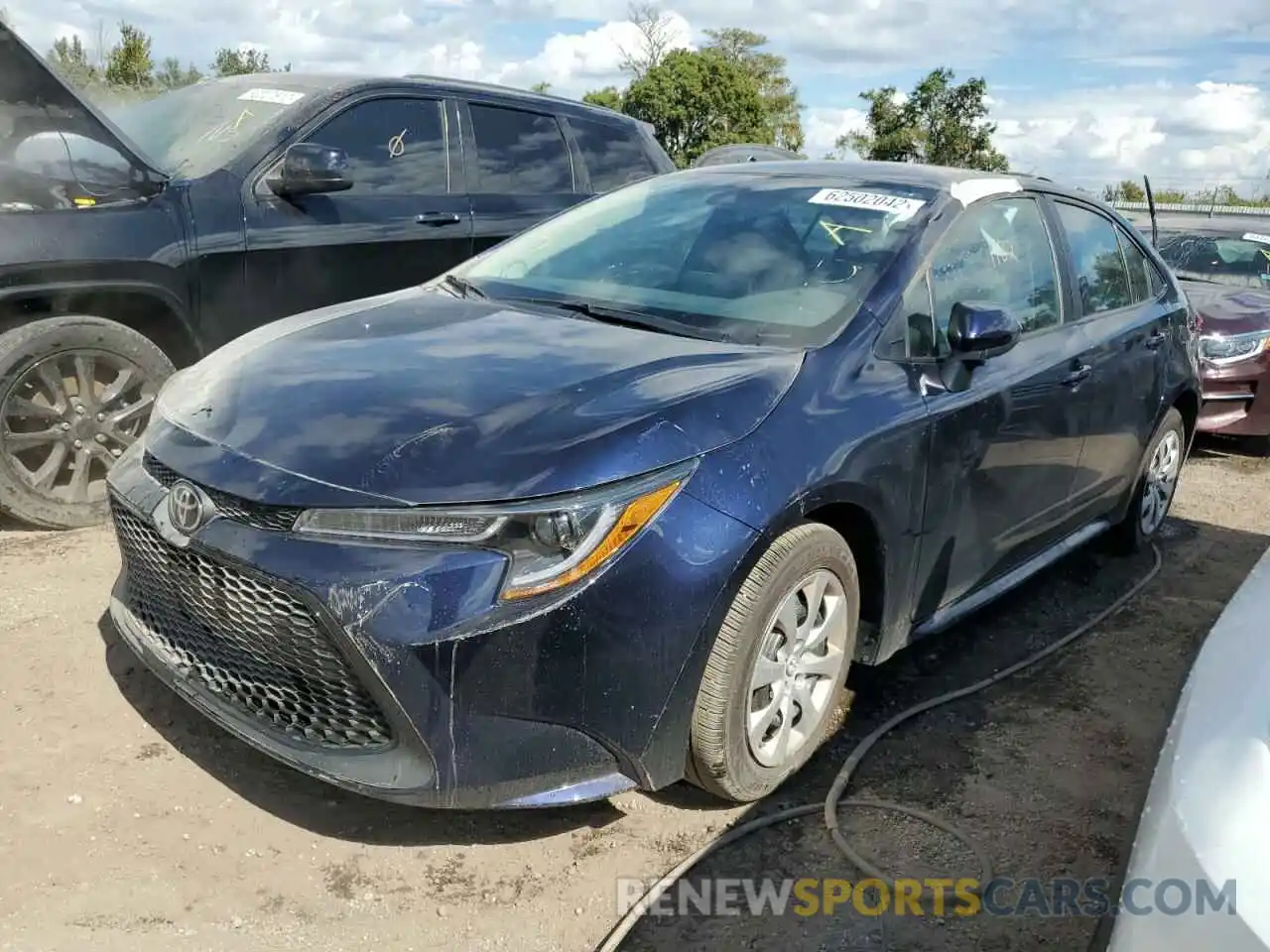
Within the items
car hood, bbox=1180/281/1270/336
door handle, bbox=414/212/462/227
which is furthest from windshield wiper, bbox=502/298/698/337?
car hood, bbox=1180/281/1270/336

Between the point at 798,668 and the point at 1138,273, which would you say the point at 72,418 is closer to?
the point at 798,668

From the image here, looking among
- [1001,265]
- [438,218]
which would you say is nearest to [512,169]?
[438,218]

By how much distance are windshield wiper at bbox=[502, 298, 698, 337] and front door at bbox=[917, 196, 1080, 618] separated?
76cm

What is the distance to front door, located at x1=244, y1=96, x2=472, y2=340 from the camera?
4.79m

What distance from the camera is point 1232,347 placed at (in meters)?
7.26

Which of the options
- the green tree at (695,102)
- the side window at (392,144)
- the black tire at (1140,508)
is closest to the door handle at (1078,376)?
the black tire at (1140,508)

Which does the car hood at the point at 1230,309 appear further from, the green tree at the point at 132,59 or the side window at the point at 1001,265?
the green tree at the point at 132,59

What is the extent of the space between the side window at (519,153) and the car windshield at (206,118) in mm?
910

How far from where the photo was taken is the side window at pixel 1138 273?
186 inches

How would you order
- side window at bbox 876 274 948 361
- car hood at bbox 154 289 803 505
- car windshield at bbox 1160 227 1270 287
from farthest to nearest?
car windshield at bbox 1160 227 1270 287 < side window at bbox 876 274 948 361 < car hood at bbox 154 289 803 505

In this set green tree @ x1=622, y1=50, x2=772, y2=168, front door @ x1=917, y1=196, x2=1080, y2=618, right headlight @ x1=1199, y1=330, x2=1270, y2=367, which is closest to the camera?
front door @ x1=917, y1=196, x2=1080, y2=618

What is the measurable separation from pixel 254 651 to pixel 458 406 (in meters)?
0.72

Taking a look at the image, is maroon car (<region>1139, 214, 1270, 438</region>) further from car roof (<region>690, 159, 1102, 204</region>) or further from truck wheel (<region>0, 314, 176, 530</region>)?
truck wheel (<region>0, 314, 176, 530</region>)

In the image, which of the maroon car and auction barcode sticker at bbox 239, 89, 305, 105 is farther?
the maroon car
